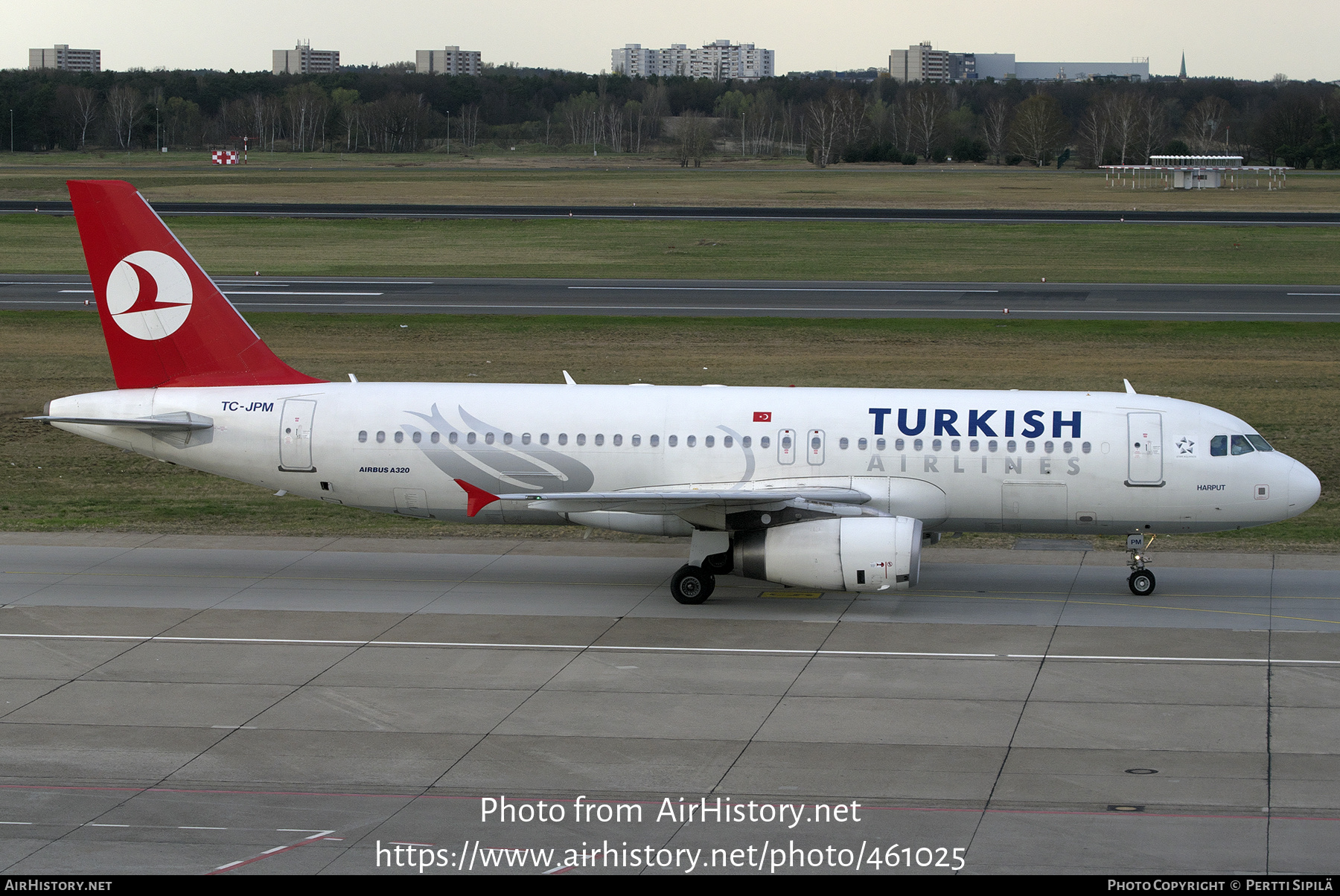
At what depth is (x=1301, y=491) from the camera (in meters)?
25.4

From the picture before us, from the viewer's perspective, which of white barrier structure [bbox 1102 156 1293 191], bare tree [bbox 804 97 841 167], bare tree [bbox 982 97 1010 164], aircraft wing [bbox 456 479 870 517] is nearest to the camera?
aircraft wing [bbox 456 479 870 517]

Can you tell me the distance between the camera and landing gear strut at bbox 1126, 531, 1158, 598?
25891mm

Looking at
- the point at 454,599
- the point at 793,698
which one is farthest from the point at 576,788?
the point at 454,599

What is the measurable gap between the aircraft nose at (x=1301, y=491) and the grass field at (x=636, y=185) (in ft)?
269

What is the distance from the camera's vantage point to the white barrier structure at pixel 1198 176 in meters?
122

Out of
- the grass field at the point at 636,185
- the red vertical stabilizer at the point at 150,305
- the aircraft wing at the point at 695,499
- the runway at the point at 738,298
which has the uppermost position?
the grass field at the point at 636,185

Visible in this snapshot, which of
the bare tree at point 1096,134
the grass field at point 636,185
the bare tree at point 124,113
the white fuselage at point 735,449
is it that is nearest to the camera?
the white fuselage at point 735,449

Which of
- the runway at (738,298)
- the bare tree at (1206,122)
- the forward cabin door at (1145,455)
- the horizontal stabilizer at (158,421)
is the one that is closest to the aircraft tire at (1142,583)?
the forward cabin door at (1145,455)

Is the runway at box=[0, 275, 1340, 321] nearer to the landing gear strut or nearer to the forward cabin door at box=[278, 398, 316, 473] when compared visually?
the forward cabin door at box=[278, 398, 316, 473]

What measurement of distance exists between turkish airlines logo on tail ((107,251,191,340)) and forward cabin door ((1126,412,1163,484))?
1826 centimetres

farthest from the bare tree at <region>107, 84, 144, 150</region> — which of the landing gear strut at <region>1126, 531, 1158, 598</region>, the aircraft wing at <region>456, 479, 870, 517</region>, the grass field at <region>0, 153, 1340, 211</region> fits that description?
the landing gear strut at <region>1126, 531, 1158, 598</region>

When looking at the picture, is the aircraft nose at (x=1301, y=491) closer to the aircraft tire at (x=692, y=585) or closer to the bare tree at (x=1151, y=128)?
the aircraft tire at (x=692, y=585)

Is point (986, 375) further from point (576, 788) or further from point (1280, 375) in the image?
point (576, 788)

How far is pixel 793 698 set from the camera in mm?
20500
